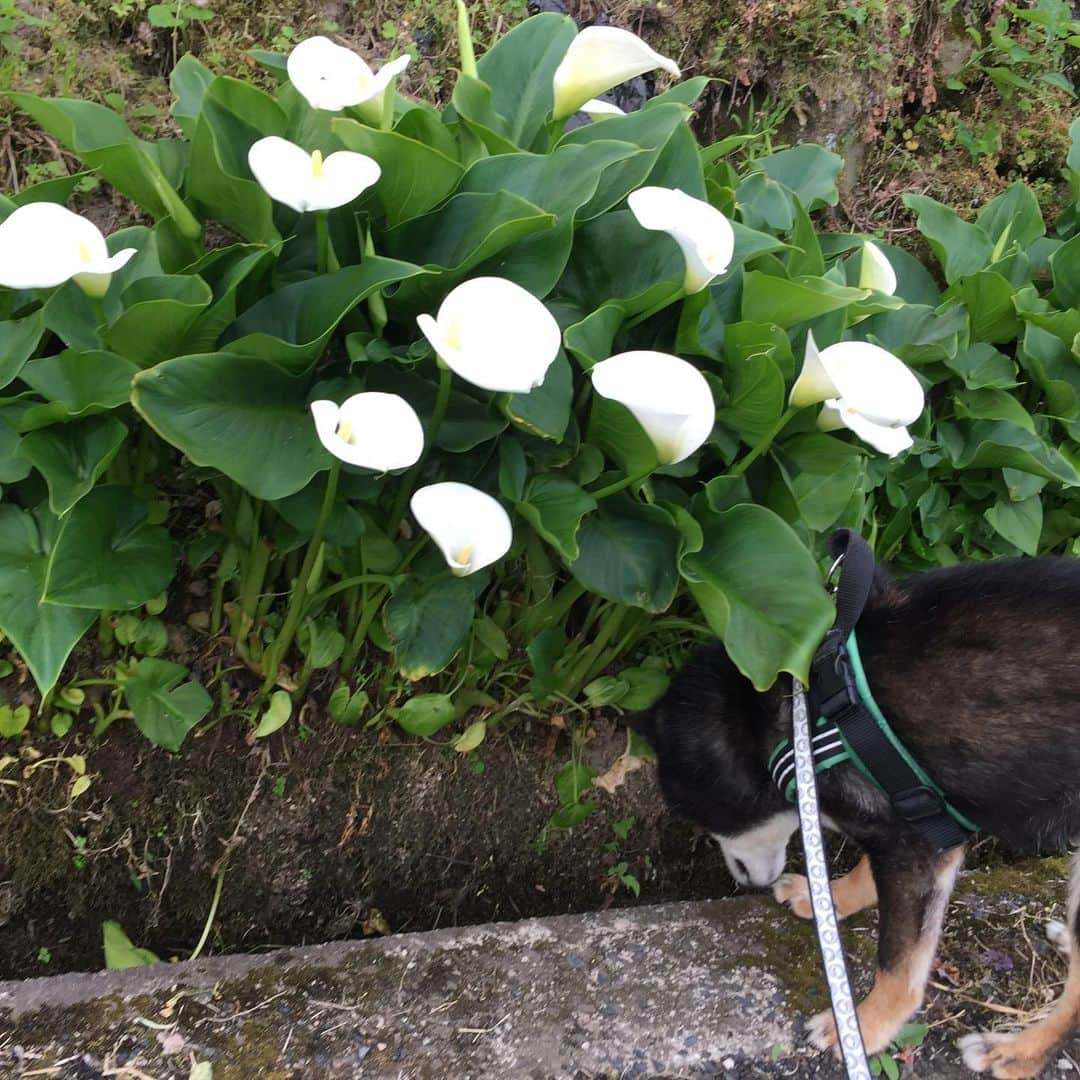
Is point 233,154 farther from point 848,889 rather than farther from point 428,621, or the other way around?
point 848,889

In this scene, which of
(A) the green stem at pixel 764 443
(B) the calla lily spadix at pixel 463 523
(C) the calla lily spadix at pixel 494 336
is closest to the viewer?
(C) the calla lily spadix at pixel 494 336

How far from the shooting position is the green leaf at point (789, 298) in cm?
203

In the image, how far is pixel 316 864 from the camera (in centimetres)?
250

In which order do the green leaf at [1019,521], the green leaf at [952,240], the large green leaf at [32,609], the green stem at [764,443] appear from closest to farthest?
the large green leaf at [32,609], the green stem at [764,443], the green leaf at [1019,521], the green leaf at [952,240]

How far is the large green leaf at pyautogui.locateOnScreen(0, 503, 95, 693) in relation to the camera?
180 cm

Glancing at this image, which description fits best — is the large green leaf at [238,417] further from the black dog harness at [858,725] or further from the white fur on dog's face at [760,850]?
the white fur on dog's face at [760,850]

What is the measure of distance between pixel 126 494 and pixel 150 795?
82 cm

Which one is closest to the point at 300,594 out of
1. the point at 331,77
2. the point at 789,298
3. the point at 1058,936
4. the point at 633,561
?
the point at 633,561

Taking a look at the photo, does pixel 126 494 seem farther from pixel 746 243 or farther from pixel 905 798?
pixel 905 798

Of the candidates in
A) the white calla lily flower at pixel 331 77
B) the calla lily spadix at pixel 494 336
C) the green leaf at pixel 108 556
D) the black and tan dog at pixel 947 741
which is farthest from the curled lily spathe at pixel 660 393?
the green leaf at pixel 108 556

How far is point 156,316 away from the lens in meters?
1.76

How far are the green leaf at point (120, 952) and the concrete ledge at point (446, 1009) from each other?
0.31m

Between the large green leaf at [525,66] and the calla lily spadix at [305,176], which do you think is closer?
the calla lily spadix at [305,176]

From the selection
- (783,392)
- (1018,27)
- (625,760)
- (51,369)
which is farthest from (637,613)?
(1018,27)
